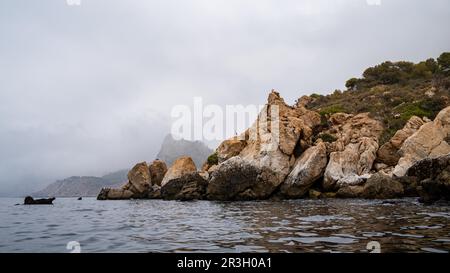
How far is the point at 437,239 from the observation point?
10.7 metres

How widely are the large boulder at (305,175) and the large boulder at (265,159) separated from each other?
1246 mm

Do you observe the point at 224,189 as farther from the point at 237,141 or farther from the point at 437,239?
the point at 437,239

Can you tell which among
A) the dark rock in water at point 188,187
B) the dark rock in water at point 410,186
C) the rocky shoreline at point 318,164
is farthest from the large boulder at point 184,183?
the dark rock in water at point 410,186

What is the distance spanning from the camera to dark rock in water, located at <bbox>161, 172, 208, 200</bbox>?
43750 millimetres

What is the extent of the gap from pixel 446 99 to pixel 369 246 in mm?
58644

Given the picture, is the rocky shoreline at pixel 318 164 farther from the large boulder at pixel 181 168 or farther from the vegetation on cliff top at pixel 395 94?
the vegetation on cliff top at pixel 395 94

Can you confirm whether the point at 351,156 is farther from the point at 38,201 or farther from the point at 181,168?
the point at 38,201

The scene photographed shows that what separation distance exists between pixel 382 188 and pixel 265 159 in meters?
12.8

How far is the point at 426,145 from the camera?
3600cm

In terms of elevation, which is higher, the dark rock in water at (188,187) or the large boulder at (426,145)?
the large boulder at (426,145)

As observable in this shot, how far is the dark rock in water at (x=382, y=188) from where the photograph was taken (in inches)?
1241

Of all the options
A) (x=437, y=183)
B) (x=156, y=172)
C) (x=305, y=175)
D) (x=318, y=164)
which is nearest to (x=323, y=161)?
(x=318, y=164)

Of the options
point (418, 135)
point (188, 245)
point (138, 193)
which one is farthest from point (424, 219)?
point (138, 193)
